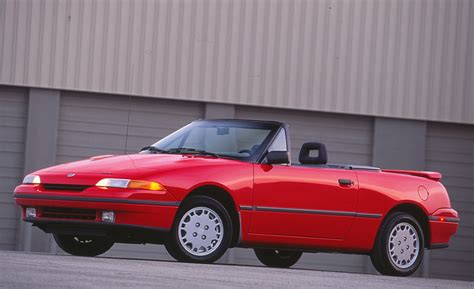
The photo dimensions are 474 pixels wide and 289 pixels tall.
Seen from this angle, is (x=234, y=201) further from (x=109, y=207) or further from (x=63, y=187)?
(x=63, y=187)

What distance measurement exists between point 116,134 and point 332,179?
9.07 meters

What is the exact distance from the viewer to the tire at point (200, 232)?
35.9 ft

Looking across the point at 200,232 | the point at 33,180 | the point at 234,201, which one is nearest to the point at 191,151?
the point at 234,201

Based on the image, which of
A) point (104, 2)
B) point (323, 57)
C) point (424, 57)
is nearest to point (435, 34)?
point (424, 57)

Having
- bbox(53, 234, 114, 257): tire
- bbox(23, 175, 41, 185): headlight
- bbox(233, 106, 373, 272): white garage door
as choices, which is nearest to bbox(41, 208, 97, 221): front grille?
bbox(23, 175, 41, 185): headlight

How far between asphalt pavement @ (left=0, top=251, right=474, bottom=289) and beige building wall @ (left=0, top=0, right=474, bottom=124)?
9.84 metres

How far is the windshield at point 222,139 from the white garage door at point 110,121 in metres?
8.39

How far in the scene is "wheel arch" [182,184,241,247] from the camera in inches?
438

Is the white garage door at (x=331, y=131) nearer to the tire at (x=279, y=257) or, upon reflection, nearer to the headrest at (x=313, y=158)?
the tire at (x=279, y=257)

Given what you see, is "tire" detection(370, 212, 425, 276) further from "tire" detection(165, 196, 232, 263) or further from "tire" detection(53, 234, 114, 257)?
"tire" detection(53, 234, 114, 257)

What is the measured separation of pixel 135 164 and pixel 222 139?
1.18 metres

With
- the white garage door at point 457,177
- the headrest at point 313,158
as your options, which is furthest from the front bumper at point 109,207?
the white garage door at point 457,177

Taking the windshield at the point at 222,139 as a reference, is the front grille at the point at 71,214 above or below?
below

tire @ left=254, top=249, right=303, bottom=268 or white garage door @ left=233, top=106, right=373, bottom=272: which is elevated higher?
white garage door @ left=233, top=106, right=373, bottom=272
